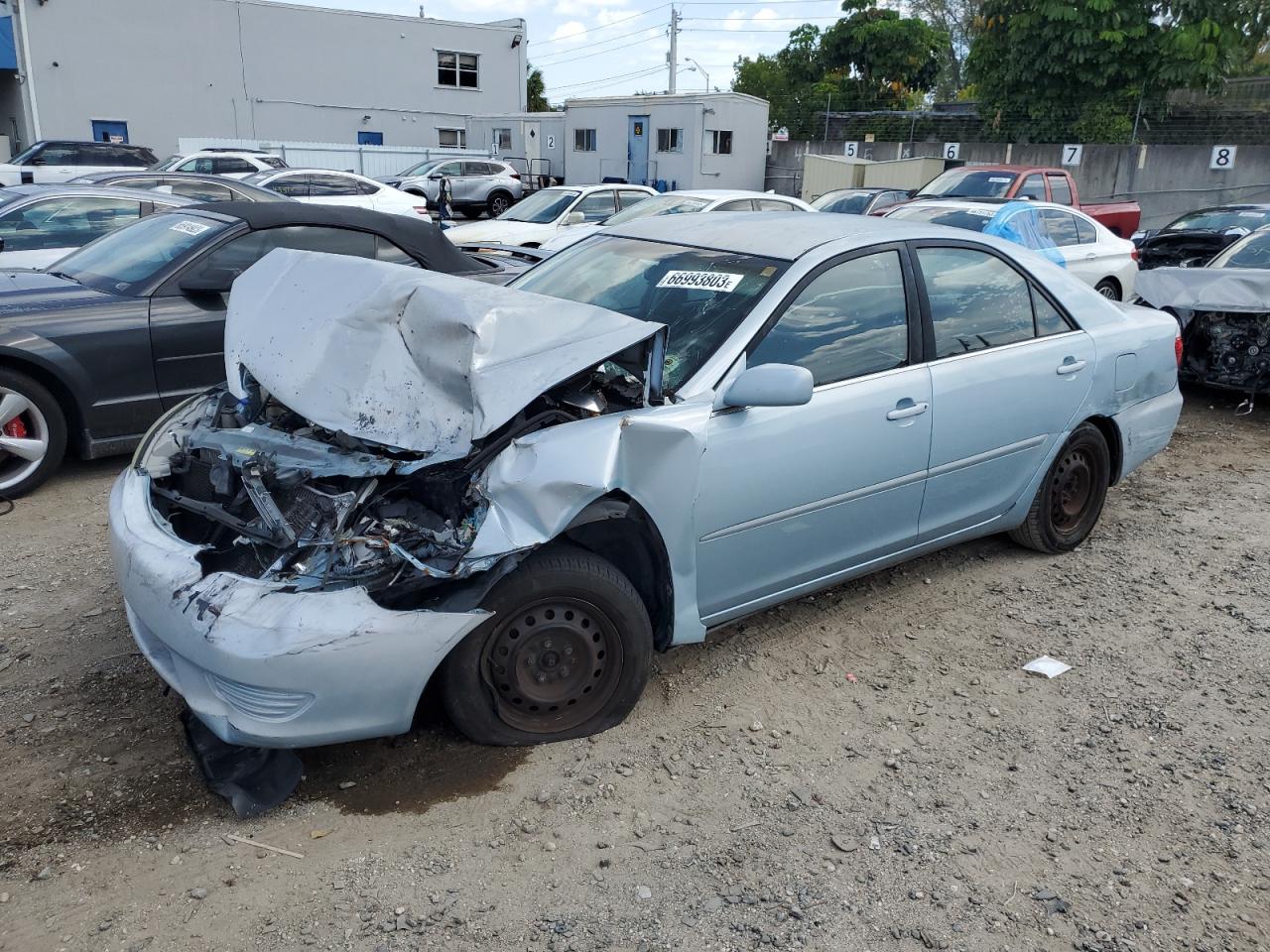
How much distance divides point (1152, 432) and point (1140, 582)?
35.4 inches

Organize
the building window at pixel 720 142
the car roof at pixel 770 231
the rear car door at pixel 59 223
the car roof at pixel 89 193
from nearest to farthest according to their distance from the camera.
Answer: the car roof at pixel 770 231, the rear car door at pixel 59 223, the car roof at pixel 89 193, the building window at pixel 720 142

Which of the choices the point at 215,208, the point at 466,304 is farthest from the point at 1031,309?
the point at 215,208

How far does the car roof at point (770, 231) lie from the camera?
12.8 feet

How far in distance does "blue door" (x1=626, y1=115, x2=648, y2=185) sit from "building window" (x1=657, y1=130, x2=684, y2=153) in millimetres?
563

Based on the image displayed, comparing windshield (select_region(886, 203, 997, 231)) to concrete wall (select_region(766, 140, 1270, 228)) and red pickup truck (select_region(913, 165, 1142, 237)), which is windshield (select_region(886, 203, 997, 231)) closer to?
red pickup truck (select_region(913, 165, 1142, 237))

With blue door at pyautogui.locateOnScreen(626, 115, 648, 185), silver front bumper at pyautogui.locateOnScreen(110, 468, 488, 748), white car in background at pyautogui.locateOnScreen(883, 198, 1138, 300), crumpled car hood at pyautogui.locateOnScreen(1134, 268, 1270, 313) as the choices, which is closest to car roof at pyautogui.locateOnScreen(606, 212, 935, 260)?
silver front bumper at pyautogui.locateOnScreen(110, 468, 488, 748)

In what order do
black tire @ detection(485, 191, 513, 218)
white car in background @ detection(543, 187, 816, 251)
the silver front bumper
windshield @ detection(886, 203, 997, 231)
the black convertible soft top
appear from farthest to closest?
black tire @ detection(485, 191, 513, 218), white car in background @ detection(543, 187, 816, 251), windshield @ detection(886, 203, 997, 231), the black convertible soft top, the silver front bumper

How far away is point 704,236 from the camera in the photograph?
4.18 meters

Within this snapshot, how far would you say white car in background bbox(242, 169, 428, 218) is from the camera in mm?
16656

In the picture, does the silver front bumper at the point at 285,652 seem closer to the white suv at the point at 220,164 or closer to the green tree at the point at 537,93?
the white suv at the point at 220,164

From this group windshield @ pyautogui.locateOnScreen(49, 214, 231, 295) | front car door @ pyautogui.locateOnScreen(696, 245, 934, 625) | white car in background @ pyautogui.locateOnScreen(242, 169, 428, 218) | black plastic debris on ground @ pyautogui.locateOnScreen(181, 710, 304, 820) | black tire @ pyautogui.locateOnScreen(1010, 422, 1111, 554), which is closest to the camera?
black plastic debris on ground @ pyautogui.locateOnScreen(181, 710, 304, 820)

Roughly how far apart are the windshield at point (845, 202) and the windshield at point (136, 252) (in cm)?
1331

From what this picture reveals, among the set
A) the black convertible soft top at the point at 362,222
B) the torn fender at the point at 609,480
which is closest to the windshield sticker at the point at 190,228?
the black convertible soft top at the point at 362,222

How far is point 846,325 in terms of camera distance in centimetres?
384
